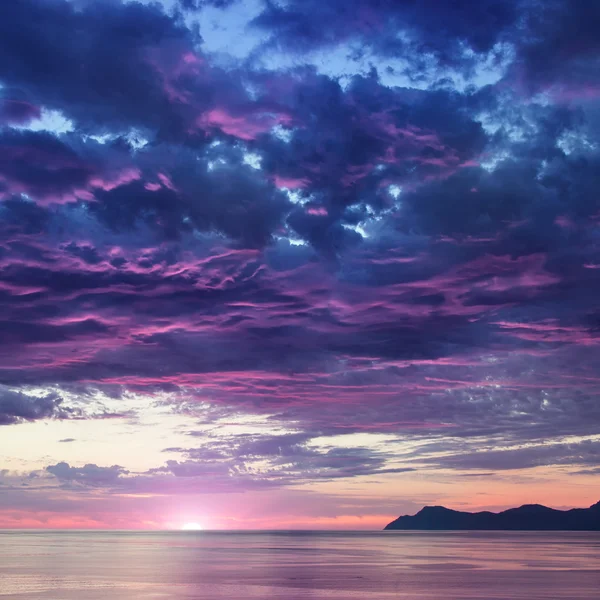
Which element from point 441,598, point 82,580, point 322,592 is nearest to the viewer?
point 441,598

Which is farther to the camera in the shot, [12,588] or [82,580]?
[82,580]

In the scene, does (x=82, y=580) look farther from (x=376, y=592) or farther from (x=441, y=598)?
(x=441, y=598)

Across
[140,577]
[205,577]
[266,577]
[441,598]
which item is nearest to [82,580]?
[140,577]

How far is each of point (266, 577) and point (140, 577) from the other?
45.1 ft

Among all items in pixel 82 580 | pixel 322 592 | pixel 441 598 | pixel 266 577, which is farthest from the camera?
pixel 266 577

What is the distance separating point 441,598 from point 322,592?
10.2m

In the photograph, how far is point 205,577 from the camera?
80062 mm

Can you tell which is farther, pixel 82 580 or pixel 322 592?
pixel 82 580

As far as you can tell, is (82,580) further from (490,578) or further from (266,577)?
(490,578)

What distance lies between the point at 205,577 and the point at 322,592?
2203 cm

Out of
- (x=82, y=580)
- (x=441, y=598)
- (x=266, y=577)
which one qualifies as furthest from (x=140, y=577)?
(x=441, y=598)

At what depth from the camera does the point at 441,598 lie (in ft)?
192

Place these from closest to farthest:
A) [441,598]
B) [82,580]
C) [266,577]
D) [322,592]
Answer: [441,598] < [322,592] < [82,580] < [266,577]

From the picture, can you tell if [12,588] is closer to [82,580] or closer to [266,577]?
[82,580]
